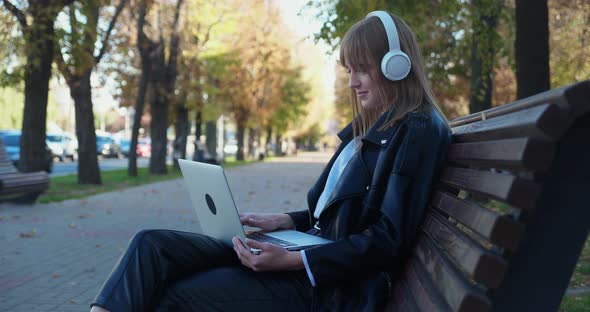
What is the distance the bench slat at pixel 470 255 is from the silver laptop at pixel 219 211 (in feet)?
1.77

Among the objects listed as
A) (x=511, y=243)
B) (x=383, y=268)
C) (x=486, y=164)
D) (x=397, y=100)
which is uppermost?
(x=397, y=100)

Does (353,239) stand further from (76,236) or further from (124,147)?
(124,147)

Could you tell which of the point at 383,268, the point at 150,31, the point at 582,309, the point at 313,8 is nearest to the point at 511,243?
the point at 383,268

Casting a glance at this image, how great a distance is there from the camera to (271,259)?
2.43m

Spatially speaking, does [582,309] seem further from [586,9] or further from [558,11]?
[558,11]

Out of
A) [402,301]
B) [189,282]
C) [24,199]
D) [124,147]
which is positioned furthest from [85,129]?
[124,147]

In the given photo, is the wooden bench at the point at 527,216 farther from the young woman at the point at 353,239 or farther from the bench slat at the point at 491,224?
the young woman at the point at 353,239

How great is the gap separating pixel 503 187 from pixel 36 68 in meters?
13.8

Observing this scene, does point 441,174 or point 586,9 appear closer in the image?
point 441,174

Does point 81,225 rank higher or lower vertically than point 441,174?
lower

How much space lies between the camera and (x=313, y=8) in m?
12.4

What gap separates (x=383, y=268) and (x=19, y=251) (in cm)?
623

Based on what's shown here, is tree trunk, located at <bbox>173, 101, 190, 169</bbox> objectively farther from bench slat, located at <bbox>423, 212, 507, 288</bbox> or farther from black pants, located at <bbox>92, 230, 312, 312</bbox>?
bench slat, located at <bbox>423, 212, 507, 288</bbox>

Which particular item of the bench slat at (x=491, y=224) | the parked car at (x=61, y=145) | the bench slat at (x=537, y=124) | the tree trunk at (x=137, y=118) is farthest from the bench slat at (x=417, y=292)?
the parked car at (x=61, y=145)
